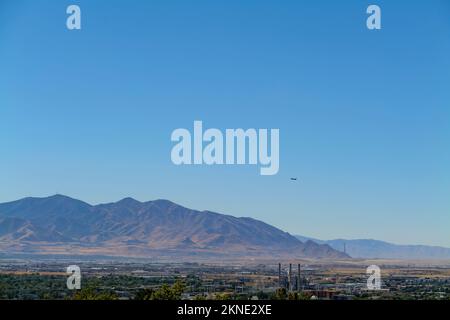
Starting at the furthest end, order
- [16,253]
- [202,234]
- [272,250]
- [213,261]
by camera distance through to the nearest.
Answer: [202,234] < [272,250] < [213,261] < [16,253]

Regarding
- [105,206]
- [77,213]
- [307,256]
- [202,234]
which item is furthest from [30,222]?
[307,256]

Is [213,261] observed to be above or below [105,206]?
below
